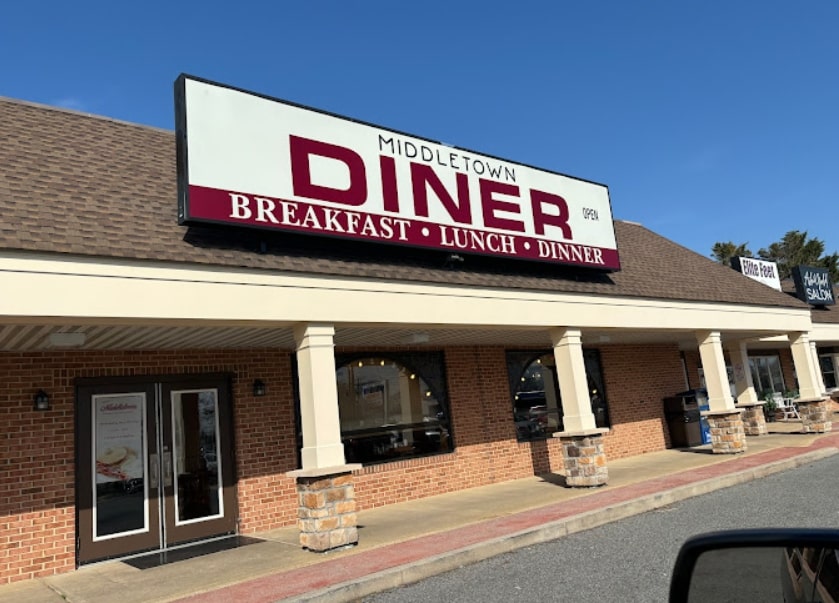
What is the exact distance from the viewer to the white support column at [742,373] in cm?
2078

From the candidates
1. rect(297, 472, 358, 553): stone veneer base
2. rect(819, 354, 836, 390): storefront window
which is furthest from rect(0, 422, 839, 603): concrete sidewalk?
rect(819, 354, 836, 390): storefront window

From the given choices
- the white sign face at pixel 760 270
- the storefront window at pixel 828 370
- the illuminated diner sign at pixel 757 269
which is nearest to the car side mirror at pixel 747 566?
the illuminated diner sign at pixel 757 269

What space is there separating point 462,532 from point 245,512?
3.79m

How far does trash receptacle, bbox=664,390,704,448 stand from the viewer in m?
17.9

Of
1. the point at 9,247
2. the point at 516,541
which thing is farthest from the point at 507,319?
the point at 9,247

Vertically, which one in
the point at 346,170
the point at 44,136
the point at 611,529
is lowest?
the point at 611,529

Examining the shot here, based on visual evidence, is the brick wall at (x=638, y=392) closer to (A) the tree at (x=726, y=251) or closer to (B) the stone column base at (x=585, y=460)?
(B) the stone column base at (x=585, y=460)

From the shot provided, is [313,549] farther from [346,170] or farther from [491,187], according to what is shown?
[491,187]

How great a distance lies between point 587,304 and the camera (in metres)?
12.7

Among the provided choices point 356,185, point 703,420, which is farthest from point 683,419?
point 356,185

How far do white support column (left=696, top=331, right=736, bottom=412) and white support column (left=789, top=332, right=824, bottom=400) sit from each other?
5129 mm

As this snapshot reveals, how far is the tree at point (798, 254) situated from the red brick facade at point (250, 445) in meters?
56.9

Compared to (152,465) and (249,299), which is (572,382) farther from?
(152,465)

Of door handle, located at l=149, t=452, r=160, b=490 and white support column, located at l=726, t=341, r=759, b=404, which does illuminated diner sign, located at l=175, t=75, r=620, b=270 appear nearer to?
door handle, located at l=149, t=452, r=160, b=490
